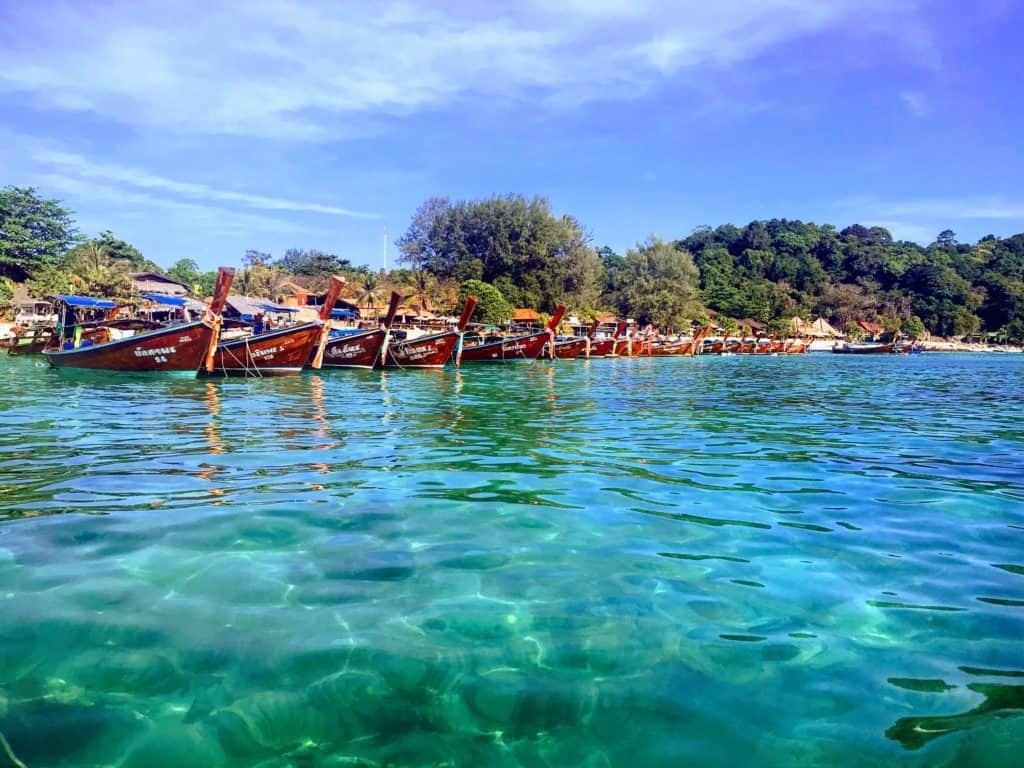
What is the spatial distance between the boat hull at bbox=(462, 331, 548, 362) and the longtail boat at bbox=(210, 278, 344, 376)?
14115 mm

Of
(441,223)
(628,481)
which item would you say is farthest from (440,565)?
(441,223)

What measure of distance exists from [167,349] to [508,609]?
2095cm

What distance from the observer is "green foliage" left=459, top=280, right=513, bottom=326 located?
5806cm

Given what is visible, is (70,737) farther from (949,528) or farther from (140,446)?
(140,446)

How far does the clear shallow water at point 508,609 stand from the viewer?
2.67 metres

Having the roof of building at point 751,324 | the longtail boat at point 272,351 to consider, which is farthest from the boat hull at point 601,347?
the roof of building at point 751,324

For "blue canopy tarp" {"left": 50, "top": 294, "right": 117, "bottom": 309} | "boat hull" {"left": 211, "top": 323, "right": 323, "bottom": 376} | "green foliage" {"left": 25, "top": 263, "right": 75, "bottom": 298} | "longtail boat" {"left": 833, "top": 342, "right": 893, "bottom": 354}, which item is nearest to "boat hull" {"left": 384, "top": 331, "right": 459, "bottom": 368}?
"boat hull" {"left": 211, "top": 323, "right": 323, "bottom": 376}

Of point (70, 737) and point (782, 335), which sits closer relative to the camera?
point (70, 737)

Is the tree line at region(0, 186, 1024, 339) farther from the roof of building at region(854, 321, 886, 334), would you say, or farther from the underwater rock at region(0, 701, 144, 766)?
the underwater rock at region(0, 701, 144, 766)

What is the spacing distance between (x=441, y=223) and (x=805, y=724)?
71690 mm

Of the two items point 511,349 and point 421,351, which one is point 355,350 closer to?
point 421,351

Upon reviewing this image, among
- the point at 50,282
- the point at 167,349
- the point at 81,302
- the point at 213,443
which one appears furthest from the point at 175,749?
the point at 50,282

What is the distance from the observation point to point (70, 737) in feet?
8.61

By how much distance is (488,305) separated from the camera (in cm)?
5828
